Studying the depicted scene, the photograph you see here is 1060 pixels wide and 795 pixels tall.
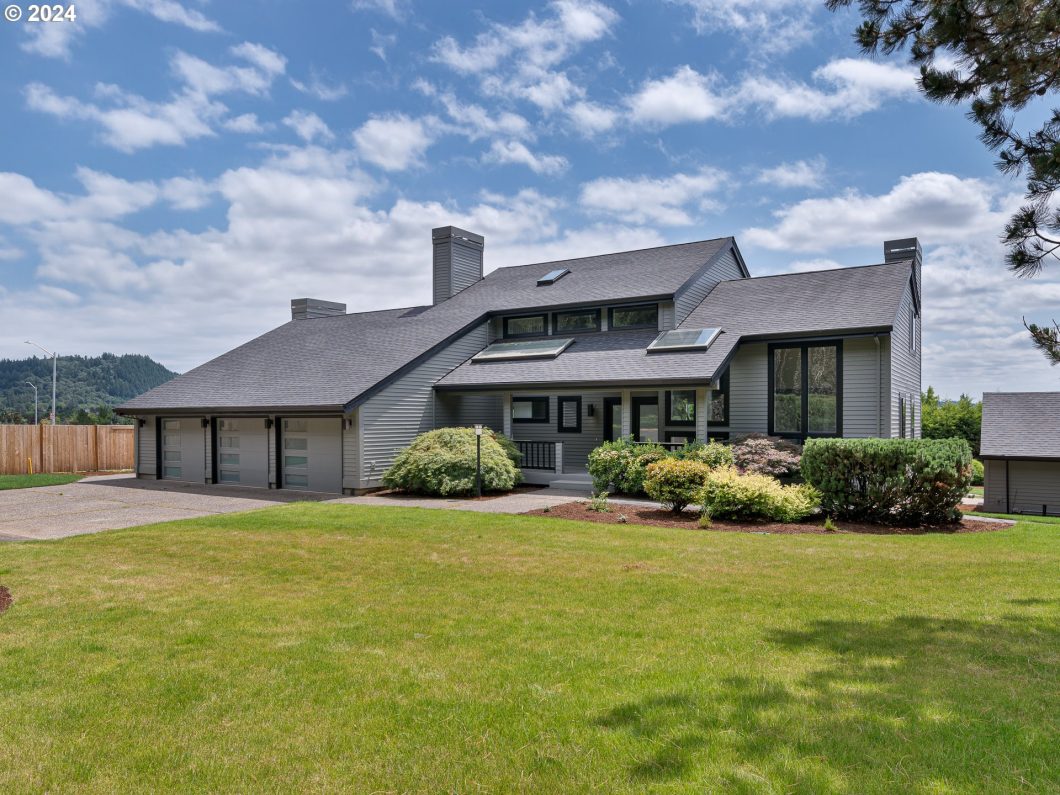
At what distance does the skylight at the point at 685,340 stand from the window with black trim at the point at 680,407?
124 cm

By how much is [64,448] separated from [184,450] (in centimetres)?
714

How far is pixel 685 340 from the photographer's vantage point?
58.4ft

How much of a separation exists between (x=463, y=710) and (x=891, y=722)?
93.5 inches

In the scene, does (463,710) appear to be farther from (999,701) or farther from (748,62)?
(748,62)

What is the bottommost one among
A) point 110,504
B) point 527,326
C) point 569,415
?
point 110,504

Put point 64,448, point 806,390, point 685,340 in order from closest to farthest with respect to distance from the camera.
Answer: point 806,390 → point 685,340 → point 64,448

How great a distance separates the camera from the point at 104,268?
20297 millimetres

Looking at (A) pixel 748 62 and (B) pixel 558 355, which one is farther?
(B) pixel 558 355

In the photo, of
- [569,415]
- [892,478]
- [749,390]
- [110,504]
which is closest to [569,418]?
[569,415]

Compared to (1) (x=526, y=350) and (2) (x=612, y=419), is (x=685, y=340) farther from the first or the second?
(1) (x=526, y=350)

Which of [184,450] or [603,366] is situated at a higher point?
[603,366]

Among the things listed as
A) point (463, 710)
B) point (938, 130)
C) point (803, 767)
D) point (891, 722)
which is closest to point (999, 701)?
point (891, 722)

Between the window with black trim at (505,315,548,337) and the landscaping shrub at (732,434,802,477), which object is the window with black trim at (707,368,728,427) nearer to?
the landscaping shrub at (732,434,802,477)

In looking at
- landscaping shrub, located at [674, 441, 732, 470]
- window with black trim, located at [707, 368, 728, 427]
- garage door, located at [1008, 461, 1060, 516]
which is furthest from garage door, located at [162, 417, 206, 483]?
garage door, located at [1008, 461, 1060, 516]
